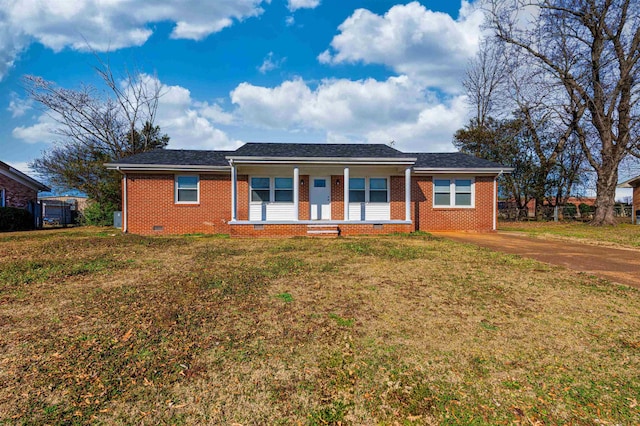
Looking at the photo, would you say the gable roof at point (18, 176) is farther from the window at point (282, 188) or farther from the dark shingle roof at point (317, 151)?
the window at point (282, 188)

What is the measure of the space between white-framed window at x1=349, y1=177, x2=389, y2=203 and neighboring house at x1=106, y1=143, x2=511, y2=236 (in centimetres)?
5

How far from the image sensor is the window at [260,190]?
13750mm

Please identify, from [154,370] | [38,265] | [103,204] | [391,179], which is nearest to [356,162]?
[391,179]

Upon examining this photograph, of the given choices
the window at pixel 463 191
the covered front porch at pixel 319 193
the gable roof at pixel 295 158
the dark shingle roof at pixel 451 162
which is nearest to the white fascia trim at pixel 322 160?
the gable roof at pixel 295 158

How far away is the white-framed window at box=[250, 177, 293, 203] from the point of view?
13758 mm

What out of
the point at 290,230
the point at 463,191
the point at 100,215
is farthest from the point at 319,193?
the point at 100,215

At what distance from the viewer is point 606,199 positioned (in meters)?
17.9

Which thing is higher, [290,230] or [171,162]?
[171,162]

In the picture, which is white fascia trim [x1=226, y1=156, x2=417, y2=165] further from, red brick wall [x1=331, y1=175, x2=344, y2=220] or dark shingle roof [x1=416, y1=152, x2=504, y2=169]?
dark shingle roof [x1=416, y1=152, x2=504, y2=169]

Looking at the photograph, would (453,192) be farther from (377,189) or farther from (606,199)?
(606,199)

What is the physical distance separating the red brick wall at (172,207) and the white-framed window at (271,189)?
2.33ft

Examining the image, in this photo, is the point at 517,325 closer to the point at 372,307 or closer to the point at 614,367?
the point at 614,367

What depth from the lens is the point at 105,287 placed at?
4.78m

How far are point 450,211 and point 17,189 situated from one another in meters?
23.8
